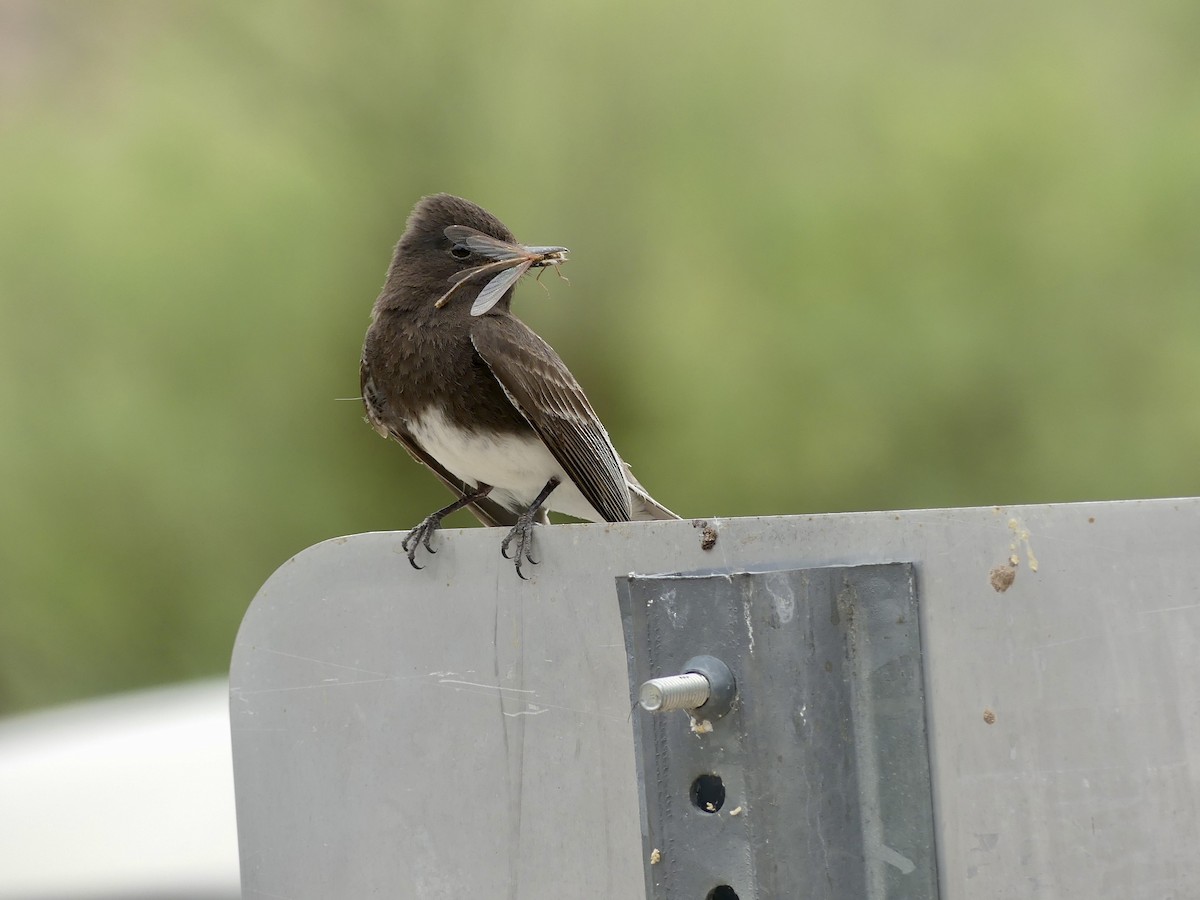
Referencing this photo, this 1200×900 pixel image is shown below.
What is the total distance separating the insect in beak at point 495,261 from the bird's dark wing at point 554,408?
0.07 metres

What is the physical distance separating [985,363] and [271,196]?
17.2 ft

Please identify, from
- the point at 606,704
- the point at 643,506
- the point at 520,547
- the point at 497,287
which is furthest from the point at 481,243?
the point at 606,704

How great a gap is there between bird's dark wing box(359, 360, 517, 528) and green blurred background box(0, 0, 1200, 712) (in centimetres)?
613

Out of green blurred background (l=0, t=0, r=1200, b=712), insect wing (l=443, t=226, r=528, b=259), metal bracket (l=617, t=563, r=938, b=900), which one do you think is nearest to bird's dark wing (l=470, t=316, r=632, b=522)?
insect wing (l=443, t=226, r=528, b=259)

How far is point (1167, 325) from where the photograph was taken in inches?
381

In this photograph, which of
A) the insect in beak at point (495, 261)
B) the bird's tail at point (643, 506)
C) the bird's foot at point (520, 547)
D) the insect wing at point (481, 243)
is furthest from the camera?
the bird's tail at point (643, 506)

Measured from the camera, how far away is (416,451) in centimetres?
298

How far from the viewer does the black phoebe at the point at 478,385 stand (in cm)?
267

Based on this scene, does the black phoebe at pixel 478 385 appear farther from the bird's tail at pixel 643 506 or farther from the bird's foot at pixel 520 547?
the bird's foot at pixel 520 547

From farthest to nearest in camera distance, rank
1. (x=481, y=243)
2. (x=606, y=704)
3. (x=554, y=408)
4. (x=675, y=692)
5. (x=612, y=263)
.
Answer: (x=612, y=263)
(x=481, y=243)
(x=554, y=408)
(x=606, y=704)
(x=675, y=692)

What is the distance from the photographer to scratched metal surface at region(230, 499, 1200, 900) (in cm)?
92

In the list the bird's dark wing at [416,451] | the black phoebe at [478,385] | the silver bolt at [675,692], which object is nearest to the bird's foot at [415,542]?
the silver bolt at [675,692]

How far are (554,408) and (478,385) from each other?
17 centimetres

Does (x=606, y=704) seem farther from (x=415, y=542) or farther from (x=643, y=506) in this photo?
(x=643, y=506)
